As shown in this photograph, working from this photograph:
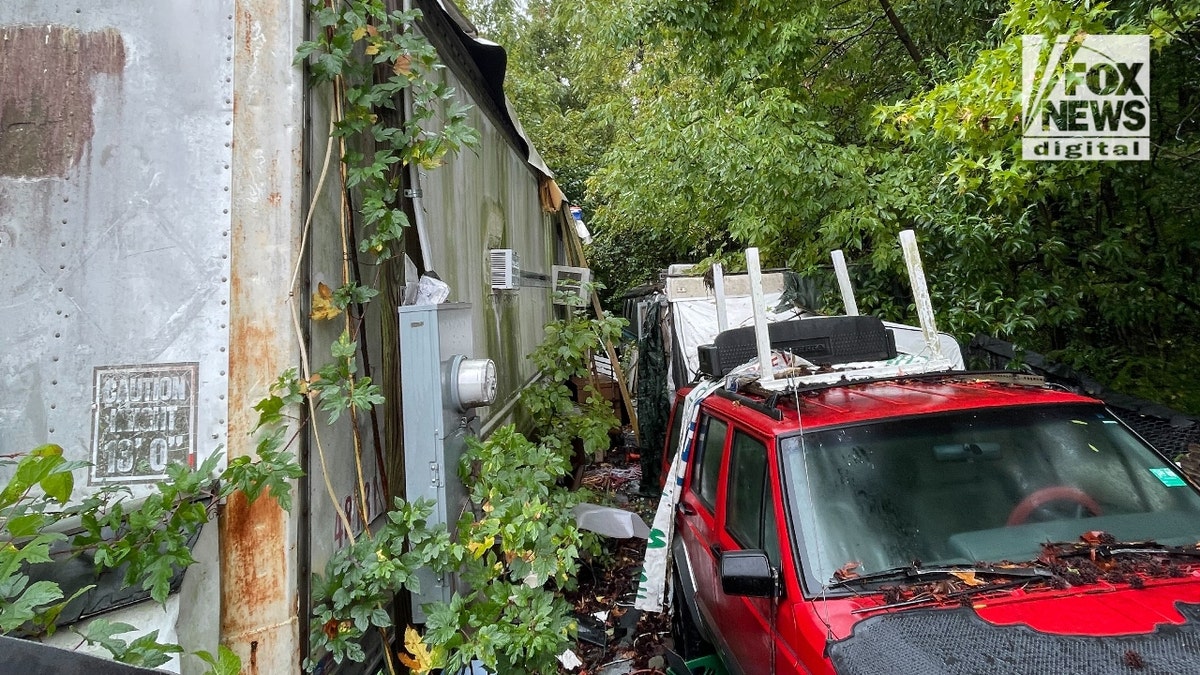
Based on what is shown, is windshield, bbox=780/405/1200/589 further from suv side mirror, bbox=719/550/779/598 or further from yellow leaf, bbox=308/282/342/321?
yellow leaf, bbox=308/282/342/321

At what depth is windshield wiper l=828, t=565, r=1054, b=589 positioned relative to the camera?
211 cm

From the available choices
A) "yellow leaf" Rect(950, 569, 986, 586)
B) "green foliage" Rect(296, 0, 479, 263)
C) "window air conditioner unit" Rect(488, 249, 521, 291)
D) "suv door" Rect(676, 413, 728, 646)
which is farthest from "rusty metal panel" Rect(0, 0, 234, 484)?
Answer: "window air conditioner unit" Rect(488, 249, 521, 291)

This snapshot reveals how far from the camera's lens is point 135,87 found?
2287 millimetres

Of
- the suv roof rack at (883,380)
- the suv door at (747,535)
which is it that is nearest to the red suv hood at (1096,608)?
the suv door at (747,535)

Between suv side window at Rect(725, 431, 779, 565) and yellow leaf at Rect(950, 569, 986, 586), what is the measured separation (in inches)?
24.1

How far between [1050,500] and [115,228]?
360 cm

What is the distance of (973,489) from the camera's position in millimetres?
2445

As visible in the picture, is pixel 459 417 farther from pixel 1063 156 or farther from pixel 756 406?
pixel 1063 156

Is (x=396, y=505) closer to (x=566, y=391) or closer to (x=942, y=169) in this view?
(x=566, y=391)

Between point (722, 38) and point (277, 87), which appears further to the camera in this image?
point (722, 38)

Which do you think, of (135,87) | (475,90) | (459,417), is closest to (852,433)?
(459,417)

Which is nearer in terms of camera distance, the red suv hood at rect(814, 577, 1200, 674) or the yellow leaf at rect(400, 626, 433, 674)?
the red suv hood at rect(814, 577, 1200, 674)

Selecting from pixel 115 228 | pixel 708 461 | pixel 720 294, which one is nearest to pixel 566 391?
pixel 720 294

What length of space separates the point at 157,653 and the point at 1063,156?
5478mm
